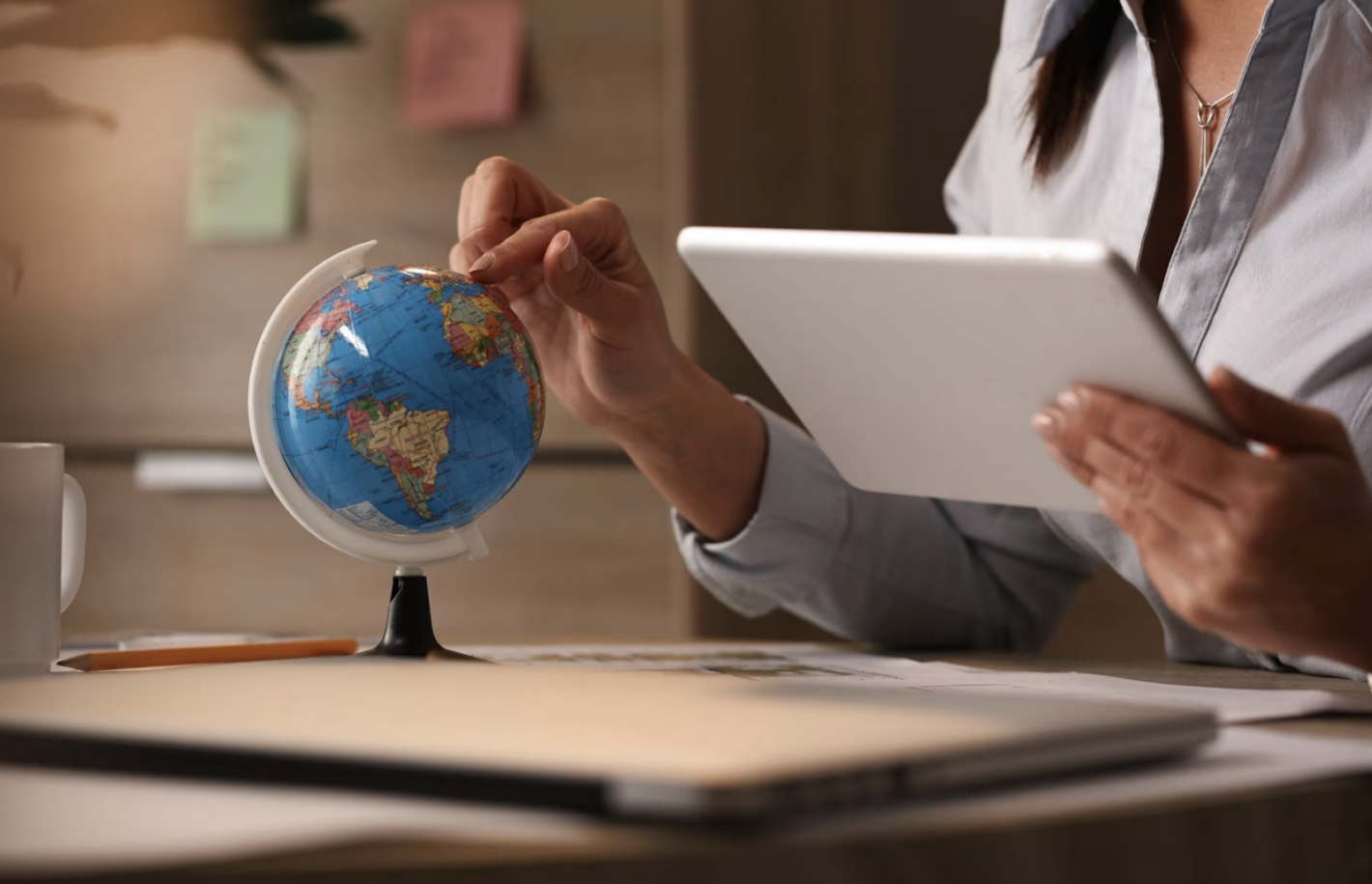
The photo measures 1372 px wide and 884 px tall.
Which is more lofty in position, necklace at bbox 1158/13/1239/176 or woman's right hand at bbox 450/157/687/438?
necklace at bbox 1158/13/1239/176

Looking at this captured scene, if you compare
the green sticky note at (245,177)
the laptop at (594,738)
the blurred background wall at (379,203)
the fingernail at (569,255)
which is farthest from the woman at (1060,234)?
the green sticky note at (245,177)

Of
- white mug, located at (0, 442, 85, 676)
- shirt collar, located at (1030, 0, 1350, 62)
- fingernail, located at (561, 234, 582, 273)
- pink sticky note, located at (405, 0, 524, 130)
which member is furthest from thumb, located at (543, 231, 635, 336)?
pink sticky note, located at (405, 0, 524, 130)

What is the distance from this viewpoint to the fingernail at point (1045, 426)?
646 mm

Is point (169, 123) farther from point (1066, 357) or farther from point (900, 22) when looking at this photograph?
point (1066, 357)

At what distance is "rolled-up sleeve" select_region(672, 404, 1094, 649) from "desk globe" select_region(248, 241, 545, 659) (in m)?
0.26

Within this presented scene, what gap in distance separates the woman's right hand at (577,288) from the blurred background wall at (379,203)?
0.84 metres

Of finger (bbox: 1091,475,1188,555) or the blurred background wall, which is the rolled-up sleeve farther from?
the blurred background wall

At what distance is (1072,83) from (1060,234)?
4.9 inches

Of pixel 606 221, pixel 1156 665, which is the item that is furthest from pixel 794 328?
pixel 1156 665

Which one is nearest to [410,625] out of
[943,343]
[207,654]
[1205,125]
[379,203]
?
[207,654]

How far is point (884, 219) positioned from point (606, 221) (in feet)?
3.72

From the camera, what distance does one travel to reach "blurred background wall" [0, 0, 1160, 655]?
1.96m

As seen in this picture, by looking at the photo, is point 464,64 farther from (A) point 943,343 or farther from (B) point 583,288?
(A) point 943,343

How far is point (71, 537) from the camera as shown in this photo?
0.94 m
